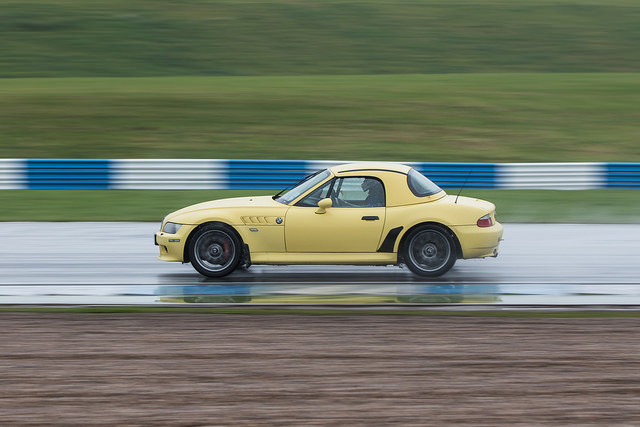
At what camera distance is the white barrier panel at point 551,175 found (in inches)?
628

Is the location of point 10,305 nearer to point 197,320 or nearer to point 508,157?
point 197,320

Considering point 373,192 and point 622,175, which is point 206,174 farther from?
point 622,175

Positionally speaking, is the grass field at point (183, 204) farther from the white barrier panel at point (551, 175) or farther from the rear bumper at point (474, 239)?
the rear bumper at point (474, 239)

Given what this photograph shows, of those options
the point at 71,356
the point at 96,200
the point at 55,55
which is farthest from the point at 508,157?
the point at 55,55

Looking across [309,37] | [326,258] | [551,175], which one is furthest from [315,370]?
[309,37]

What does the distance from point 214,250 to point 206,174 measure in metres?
6.84

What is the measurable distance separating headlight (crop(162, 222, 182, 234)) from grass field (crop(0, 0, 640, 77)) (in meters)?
20.6

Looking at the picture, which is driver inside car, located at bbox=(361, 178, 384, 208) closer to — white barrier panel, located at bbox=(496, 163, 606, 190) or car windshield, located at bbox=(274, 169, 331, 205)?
car windshield, located at bbox=(274, 169, 331, 205)

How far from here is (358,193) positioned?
916 centimetres

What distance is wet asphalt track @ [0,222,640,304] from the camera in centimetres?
880

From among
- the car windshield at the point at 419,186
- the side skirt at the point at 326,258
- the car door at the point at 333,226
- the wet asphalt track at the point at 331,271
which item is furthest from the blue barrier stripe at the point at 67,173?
the car windshield at the point at 419,186

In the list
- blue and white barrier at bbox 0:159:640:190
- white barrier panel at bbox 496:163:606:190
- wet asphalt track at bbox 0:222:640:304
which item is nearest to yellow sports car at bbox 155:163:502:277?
wet asphalt track at bbox 0:222:640:304

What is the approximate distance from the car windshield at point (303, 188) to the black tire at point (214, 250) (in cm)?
70

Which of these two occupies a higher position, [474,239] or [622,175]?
[622,175]
